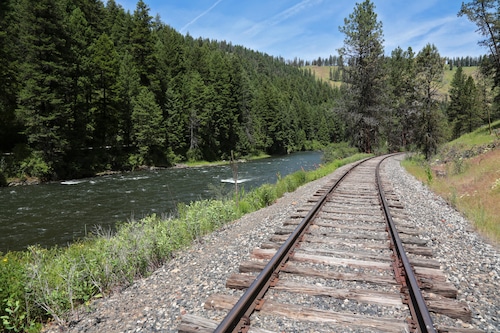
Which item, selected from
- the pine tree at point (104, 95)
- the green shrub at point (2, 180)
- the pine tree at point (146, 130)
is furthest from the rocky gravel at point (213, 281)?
the pine tree at point (104, 95)

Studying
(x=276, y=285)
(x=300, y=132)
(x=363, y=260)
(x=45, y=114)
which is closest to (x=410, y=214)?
(x=363, y=260)

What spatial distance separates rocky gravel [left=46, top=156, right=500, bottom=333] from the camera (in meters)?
3.49

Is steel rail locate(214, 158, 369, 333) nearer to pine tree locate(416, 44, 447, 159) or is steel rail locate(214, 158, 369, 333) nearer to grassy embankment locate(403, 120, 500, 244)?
grassy embankment locate(403, 120, 500, 244)

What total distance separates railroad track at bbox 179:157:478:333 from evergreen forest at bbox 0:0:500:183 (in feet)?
74.7

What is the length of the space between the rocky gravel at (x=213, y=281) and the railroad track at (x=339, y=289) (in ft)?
0.72

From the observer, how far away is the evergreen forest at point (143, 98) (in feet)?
95.2

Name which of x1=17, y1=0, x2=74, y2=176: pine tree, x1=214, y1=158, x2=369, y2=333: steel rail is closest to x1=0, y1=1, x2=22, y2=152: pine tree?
x1=17, y1=0, x2=74, y2=176: pine tree

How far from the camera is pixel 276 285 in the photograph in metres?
3.94

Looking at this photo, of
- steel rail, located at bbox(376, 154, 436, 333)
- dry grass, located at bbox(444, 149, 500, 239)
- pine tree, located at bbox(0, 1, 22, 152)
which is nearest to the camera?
steel rail, located at bbox(376, 154, 436, 333)

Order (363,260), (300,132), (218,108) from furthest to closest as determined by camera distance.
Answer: (300,132) → (218,108) → (363,260)

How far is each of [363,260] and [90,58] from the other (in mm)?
42995

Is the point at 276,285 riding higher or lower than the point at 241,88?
lower

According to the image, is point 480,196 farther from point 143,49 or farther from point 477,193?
point 143,49

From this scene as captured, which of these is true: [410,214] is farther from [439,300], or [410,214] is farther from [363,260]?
[439,300]
